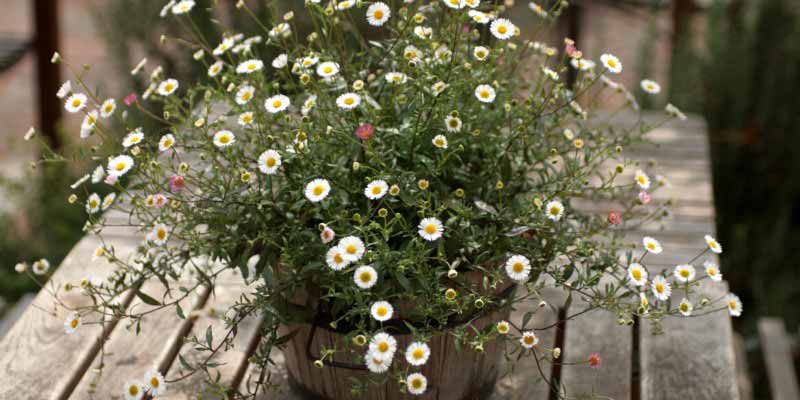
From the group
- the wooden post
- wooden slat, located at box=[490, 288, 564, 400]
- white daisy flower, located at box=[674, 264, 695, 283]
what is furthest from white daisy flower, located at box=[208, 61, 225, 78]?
the wooden post

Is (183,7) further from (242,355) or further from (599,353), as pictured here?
(599,353)

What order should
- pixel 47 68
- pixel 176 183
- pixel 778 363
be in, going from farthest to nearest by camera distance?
pixel 47 68 < pixel 778 363 < pixel 176 183

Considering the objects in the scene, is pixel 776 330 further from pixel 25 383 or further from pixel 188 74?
pixel 188 74

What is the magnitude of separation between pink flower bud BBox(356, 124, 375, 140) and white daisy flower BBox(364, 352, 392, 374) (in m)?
0.25

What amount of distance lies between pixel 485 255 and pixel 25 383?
694 mm

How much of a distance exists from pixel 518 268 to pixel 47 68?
2.60 m

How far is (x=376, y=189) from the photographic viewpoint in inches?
43.1

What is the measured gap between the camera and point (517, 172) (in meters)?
1.27

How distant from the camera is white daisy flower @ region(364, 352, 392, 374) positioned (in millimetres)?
1038

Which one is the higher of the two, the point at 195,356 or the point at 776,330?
the point at 776,330

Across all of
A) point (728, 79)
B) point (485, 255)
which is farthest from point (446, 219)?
point (728, 79)

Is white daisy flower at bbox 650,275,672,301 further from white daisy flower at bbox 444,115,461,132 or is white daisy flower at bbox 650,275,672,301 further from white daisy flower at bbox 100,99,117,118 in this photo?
white daisy flower at bbox 100,99,117,118

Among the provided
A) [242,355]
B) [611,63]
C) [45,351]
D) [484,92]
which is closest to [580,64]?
[611,63]

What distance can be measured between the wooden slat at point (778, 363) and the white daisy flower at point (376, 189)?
163cm
